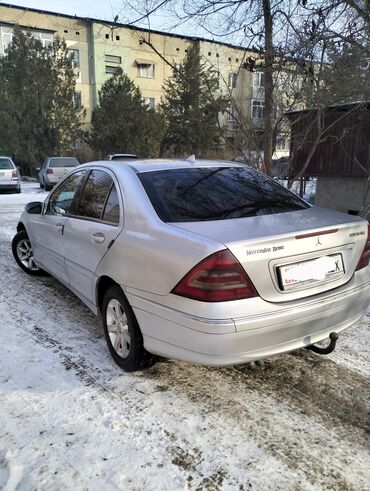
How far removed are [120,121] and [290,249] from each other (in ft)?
84.7

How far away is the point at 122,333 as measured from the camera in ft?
10.2

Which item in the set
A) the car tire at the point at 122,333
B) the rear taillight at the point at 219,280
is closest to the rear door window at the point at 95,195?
the car tire at the point at 122,333

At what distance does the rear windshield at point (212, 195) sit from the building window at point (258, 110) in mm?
3802

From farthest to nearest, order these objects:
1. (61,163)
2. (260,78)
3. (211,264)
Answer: (61,163) → (260,78) → (211,264)

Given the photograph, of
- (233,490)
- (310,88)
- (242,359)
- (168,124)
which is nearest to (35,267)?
(242,359)

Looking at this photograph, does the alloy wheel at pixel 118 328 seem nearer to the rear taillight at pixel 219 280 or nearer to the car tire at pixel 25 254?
the rear taillight at pixel 219 280

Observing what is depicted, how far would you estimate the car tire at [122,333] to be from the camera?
9.70 feet

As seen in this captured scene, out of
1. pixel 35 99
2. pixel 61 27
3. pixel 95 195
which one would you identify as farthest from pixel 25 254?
pixel 61 27

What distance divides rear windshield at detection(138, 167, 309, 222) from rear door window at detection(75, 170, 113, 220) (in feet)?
1.35

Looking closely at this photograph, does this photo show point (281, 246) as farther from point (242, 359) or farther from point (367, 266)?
point (367, 266)

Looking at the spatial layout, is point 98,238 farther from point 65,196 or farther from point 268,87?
point 268,87

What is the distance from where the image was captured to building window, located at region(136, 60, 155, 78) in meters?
40.8

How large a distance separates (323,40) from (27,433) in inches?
229

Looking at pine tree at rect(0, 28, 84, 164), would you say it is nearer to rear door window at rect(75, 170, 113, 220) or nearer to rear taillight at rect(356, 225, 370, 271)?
rear door window at rect(75, 170, 113, 220)
